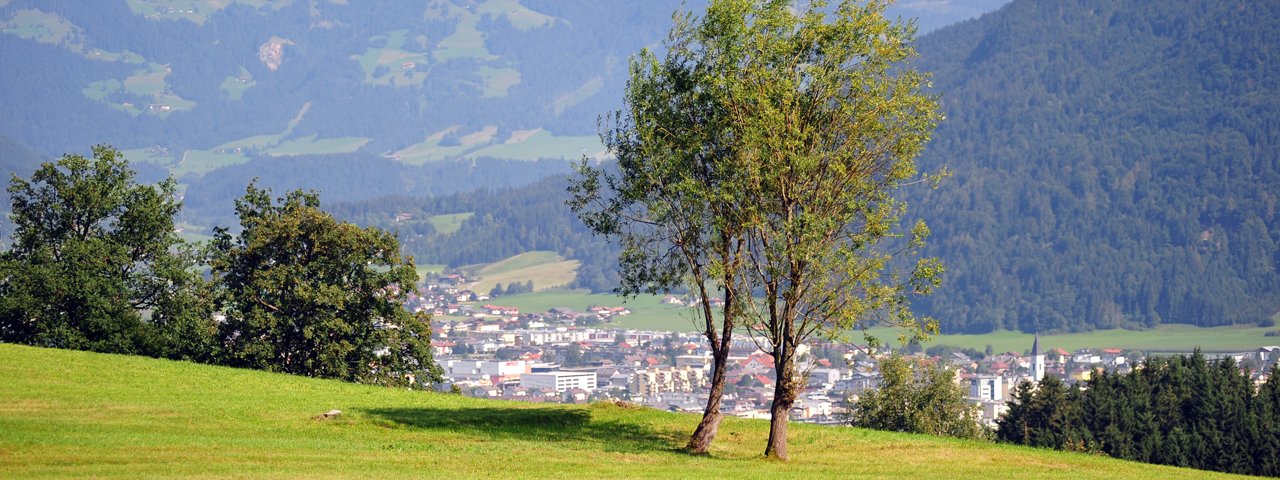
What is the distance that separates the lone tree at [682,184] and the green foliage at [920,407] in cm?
3370

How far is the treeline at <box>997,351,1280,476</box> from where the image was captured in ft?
260

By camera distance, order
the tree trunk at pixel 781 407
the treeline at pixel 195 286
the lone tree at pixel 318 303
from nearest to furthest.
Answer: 1. the tree trunk at pixel 781 407
2. the treeline at pixel 195 286
3. the lone tree at pixel 318 303

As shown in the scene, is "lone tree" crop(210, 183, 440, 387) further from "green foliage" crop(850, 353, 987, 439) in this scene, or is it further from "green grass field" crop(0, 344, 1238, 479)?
"green foliage" crop(850, 353, 987, 439)

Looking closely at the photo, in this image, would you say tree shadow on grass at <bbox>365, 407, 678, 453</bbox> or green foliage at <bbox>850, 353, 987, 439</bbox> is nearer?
tree shadow on grass at <bbox>365, 407, 678, 453</bbox>

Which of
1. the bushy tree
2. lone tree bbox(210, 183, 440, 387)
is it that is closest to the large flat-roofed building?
lone tree bbox(210, 183, 440, 387)

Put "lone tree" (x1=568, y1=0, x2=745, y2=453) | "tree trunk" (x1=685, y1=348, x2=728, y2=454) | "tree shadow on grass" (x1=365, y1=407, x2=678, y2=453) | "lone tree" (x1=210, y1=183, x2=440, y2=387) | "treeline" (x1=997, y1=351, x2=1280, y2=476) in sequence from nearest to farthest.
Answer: "lone tree" (x1=568, y1=0, x2=745, y2=453)
"tree trunk" (x1=685, y1=348, x2=728, y2=454)
"tree shadow on grass" (x1=365, y1=407, x2=678, y2=453)
"lone tree" (x1=210, y1=183, x2=440, y2=387)
"treeline" (x1=997, y1=351, x2=1280, y2=476)

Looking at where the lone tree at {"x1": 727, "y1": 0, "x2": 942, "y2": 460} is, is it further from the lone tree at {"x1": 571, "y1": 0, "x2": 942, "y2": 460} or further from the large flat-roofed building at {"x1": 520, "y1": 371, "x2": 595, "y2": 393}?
the large flat-roofed building at {"x1": 520, "y1": 371, "x2": 595, "y2": 393}

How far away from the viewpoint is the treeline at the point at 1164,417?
79.3m

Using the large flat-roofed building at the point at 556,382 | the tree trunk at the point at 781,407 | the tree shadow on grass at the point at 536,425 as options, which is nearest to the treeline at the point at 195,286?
the tree shadow on grass at the point at 536,425

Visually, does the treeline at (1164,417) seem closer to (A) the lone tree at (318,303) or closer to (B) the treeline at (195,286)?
(A) the lone tree at (318,303)

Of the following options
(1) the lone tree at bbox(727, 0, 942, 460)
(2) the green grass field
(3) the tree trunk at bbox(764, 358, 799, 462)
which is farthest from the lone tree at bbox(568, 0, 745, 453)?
(2) the green grass field

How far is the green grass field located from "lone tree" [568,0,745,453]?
433 cm

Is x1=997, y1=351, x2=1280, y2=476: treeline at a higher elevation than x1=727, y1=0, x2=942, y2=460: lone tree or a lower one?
lower

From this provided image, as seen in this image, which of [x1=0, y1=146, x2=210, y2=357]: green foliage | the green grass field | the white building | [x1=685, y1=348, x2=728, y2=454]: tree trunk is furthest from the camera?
the white building
